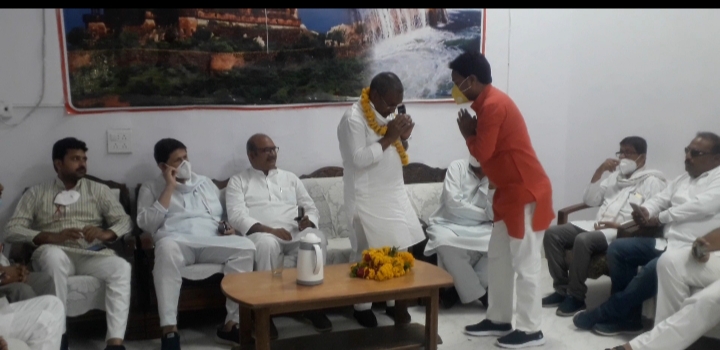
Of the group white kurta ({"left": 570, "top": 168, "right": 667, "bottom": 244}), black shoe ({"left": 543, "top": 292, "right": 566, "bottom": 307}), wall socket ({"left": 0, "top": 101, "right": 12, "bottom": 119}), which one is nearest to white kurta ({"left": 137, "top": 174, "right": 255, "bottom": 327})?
wall socket ({"left": 0, "top": 101, "right": 12, "bottom": 119})

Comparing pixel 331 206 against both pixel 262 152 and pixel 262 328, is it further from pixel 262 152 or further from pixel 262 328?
pixel 262 328

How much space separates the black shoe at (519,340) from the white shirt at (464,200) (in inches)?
33.0

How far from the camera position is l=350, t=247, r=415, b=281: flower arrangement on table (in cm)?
275

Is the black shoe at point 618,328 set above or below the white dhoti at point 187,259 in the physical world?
below

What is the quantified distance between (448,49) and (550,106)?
1022mm

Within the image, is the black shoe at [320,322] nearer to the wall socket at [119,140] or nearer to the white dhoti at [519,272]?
the white dhoti at [519,272]

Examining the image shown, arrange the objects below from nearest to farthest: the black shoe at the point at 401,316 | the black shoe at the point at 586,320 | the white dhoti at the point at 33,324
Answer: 1. the white dhoti at the point at 33,324
2. the black shoe at the point at 401,316
3. the black shoe at the point at 586,320

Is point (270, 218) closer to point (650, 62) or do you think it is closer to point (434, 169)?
point (434, 169)

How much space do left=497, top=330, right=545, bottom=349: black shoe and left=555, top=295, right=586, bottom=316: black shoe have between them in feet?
1.67

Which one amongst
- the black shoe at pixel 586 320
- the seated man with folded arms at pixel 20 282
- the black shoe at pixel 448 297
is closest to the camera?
the seated man with folded arms at pixel 20 282

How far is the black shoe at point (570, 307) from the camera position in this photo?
11.7ft

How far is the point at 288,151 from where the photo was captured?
4191mm

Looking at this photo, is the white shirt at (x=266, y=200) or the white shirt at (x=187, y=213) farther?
the white shirt at (x=266, y=200)

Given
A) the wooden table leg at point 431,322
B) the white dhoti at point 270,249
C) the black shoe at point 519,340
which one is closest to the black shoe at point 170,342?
the white dhoti at point 270,249
